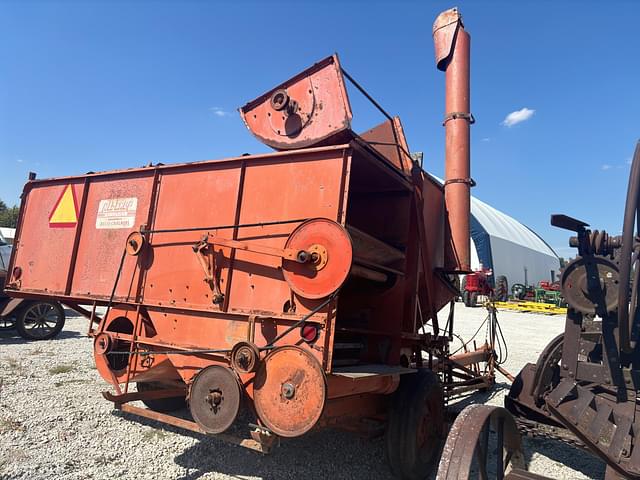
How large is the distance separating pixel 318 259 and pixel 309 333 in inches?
22.0

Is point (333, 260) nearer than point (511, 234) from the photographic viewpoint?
Yes

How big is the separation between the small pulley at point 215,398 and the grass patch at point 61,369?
15.8ft

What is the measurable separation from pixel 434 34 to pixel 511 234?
35720 mm

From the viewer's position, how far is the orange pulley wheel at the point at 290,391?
9.63 feet

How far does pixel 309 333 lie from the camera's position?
3281mm

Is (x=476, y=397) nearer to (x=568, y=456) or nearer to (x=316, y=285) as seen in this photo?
(x=568, y=456)

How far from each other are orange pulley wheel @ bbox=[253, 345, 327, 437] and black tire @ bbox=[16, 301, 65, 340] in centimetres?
873

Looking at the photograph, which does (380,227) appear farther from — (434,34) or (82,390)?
(82,390)

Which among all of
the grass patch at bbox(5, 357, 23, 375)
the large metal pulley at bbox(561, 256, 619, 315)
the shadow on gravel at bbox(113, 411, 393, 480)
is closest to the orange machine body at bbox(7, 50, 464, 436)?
the shadow on gravel at bbox(113, 411, 393, 480)

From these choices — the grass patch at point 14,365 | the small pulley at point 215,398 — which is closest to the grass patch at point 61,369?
the grass patch at point 14,365

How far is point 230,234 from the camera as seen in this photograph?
3.88 metres

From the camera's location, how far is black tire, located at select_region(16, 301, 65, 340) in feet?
32.7

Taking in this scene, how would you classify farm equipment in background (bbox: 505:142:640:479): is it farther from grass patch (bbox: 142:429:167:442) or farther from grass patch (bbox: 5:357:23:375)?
grass patch (bbox: 5:357:23:375)

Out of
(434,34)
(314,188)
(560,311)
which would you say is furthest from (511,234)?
(314,188)
